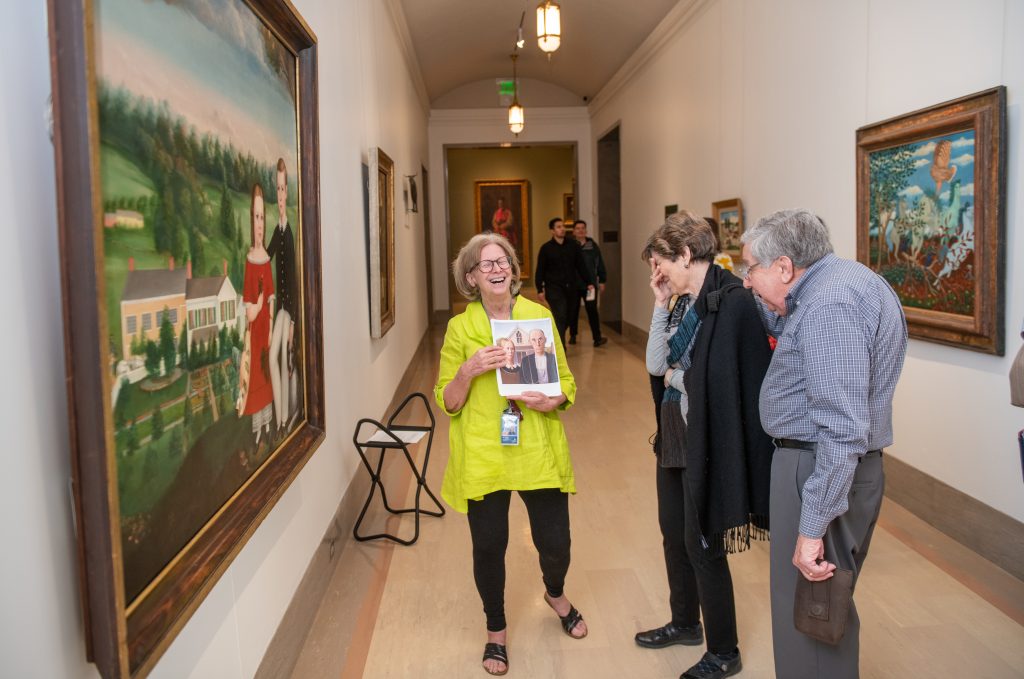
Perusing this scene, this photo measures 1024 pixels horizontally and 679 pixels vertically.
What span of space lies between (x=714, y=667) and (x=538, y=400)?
1321 millimetres

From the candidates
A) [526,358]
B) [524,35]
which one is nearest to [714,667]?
[526,358]

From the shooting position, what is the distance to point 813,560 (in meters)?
2.31

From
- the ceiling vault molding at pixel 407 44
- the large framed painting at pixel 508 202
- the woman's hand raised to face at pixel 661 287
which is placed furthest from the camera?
the large framed painting at pixel 508 202

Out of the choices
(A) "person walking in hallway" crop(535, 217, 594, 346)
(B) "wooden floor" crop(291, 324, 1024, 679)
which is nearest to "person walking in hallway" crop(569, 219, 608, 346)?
(A) "person walking in hallway" crop(535, 217, 594, 346)

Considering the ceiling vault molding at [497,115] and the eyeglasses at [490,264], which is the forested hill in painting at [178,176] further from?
the ceiling vault molding at [497,115]

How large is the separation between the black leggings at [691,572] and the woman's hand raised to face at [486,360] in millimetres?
826

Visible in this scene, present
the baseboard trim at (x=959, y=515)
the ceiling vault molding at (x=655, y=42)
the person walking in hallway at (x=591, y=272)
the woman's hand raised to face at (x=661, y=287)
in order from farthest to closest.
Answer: the person walking in hallway at (x=591, y=272) < the ceiling vault molding at (x=655, y=42) < the baseboard trim at (x=959, y=515) < the woman's hand raised to face at (x=661, y=287)

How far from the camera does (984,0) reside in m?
4.11

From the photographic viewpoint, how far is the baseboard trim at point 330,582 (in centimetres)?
319

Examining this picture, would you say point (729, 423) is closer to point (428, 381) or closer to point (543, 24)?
point (543, 24)

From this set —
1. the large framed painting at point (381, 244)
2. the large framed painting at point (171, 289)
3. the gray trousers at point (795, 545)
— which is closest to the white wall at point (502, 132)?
the large framed painting at point (381, 244)

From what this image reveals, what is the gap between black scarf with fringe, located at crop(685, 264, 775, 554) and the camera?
2.82m

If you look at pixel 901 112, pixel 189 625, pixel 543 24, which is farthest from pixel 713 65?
pixel 189 625

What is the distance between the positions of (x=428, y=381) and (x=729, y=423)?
7737 mm
